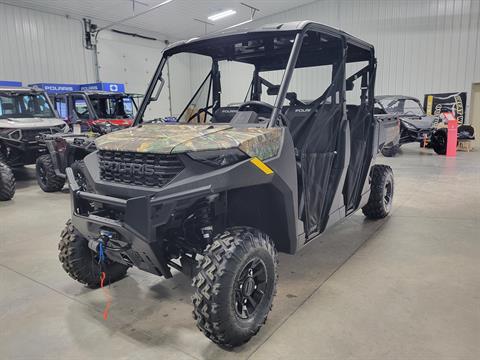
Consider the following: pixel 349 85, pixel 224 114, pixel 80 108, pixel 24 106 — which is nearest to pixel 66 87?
pixel 80 108

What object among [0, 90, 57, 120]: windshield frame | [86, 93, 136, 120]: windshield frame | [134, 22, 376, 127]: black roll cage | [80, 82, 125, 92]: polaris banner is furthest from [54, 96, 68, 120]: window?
[134, 22, 376, 127]: black roll cage

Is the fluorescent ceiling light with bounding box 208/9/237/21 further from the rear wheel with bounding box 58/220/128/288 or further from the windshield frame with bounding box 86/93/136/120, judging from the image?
the rear wheel with bounding box 58/220/128/288

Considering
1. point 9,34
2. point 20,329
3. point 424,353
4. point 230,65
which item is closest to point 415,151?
point 230,65

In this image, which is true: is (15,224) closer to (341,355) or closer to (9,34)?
(341,355)

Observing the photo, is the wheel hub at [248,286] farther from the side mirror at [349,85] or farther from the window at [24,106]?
the window at [24,106]

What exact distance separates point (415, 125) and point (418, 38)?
16.1 feet

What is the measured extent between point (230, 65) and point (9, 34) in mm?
11676

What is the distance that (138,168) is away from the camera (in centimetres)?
206

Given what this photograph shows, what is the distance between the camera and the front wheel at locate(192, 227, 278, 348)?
1.97 meters

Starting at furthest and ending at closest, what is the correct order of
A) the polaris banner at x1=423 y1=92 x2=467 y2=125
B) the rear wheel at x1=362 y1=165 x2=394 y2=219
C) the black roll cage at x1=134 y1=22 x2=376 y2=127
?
the polaris banner at x1=423 y1=92 x2=467 y2=125 → the rear wheel at x1=362 y1=165 x2=394 y2=219 → the black roll cage at x1=134 y1=22 x2=376 y2=127

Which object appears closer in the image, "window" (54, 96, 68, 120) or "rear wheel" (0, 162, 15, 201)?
"rear wheel" (0, 162, 15, 201)

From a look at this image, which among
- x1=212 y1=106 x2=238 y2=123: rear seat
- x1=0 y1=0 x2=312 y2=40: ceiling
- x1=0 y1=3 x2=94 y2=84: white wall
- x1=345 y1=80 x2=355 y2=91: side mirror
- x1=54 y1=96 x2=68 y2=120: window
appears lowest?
x1=212 y1=106 x2=238 y2=123: rear seat

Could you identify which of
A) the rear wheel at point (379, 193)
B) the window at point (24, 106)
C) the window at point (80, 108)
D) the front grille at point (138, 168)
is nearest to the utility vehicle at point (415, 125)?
the rear wheel at point (379, 193)

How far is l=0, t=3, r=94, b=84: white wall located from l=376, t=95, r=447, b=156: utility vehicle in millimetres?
11129
